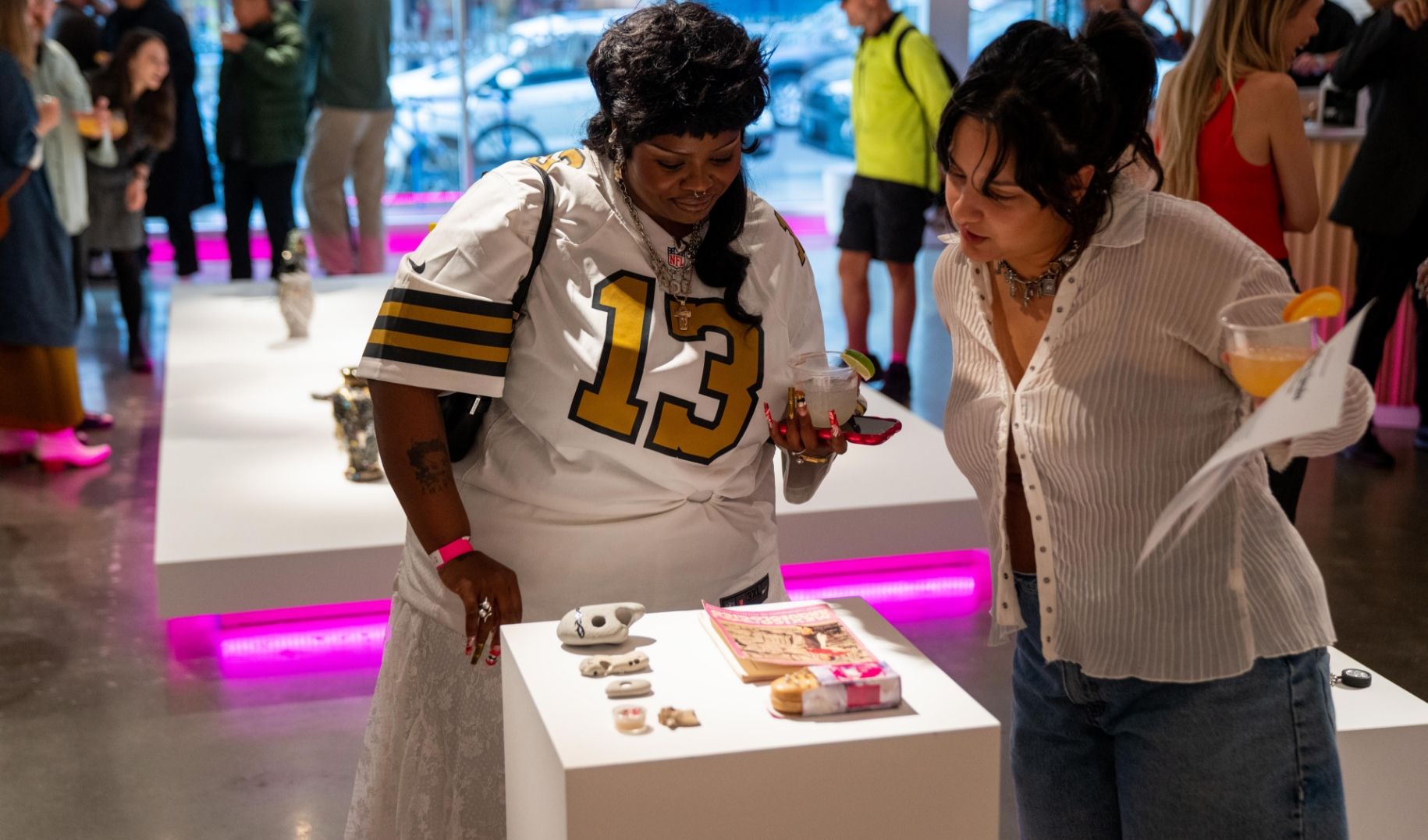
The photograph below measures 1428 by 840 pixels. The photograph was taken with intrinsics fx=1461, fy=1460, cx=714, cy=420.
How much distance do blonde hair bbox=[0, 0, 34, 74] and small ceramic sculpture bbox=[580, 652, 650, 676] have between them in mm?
3831

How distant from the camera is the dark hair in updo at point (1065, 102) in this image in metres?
1.44

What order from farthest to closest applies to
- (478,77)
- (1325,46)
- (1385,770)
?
(478,77), (1325,46), (1385,770)

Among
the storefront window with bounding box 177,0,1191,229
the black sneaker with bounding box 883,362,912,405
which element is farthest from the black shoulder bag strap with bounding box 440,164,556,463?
the storefront window with bounding box 177,0,1191,229

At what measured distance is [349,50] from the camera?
749cm

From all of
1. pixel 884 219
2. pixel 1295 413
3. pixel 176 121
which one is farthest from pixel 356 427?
pixel 176 121

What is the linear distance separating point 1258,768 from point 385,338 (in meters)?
1.09

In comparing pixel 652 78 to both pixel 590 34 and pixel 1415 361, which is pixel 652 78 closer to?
pixel 1415 361

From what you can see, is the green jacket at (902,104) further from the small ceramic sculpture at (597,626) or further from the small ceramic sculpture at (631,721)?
the small ceramic sculpture at (631,721)

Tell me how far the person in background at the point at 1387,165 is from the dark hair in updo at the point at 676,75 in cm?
358

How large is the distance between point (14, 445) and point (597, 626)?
4.24m

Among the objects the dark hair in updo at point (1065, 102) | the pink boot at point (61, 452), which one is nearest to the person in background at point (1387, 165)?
the dark hair in updo at point (1065, 102)

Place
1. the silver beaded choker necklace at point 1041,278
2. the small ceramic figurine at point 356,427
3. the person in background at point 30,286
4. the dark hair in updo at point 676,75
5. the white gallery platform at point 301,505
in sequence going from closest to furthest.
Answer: the silver beaded choker necklace at point 1041,278
the dark hair in updo at point 676,75
the white gallery platform at point 301,505
the small ceramic figurine at point 356,427
the person in background at point 30,286

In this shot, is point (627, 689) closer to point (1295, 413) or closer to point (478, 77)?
point (1295, 413)

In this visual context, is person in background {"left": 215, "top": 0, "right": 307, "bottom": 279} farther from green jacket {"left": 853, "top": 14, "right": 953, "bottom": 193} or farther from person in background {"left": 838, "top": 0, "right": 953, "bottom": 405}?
green jacket {"left": 853, "top": 14, "right": 953, "bottom": 193}
